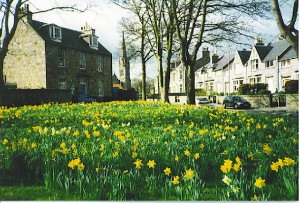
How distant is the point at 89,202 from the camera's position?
7.75 feet

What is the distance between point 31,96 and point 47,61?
2310 millimetres

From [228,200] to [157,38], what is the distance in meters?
16.4

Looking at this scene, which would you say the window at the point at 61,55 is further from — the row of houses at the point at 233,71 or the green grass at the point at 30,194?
the row of houses at the point at 233,71

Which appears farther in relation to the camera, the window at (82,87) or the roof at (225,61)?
the roof at (225,61)

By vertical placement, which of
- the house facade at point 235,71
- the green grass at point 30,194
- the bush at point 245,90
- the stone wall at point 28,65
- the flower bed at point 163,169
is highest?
the house facade at point 235,71

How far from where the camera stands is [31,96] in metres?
14.7

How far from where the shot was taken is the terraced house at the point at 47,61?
A: 13531 mm

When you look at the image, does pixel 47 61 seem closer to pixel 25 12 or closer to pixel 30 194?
pixel 25 12

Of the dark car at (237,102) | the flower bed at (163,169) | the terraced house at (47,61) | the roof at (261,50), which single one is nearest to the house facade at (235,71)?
the roof at (261,50)

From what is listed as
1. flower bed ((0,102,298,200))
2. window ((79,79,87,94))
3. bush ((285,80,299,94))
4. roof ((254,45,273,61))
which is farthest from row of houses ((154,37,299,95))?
flower bed ((0,102,298,200))

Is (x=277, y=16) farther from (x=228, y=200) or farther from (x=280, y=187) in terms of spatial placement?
(x=228, y=200)

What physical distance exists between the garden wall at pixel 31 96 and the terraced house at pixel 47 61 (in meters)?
0.46

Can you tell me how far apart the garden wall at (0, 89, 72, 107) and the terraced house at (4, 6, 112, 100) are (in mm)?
458

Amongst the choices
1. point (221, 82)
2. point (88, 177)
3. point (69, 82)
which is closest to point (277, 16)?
point (88, 177)
